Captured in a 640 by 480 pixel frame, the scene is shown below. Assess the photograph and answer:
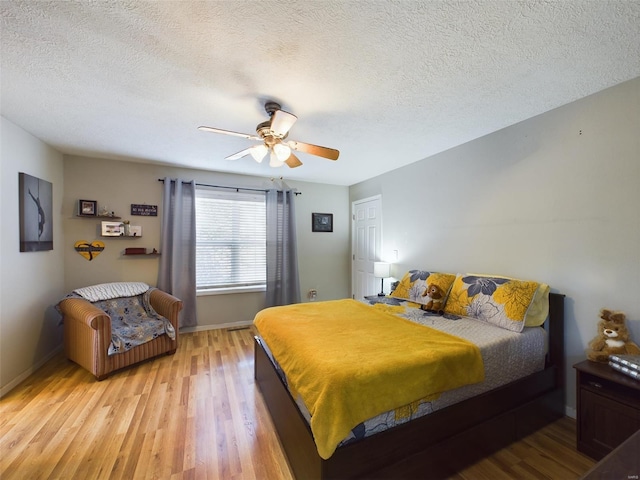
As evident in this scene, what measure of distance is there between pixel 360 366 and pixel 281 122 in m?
1.66

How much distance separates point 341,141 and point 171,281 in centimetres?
296

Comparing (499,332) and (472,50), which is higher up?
(472,50)

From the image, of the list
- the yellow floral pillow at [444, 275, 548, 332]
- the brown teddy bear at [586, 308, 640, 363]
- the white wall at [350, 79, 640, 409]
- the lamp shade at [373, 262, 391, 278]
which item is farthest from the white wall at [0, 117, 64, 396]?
the brown teddy bear at [586, 308, 640, 363]

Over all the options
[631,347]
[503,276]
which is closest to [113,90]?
[503,276]

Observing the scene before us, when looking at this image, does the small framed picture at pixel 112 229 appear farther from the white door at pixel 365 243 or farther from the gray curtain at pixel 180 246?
the white door at pixel 365 243

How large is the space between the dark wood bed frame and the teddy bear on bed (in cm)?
80

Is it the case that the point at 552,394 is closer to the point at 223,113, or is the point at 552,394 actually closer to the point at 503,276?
the point at 503,276

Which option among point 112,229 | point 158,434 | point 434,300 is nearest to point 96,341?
point 158,434

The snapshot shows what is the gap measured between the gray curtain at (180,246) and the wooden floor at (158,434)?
118cm

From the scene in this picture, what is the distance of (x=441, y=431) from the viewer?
1475mm


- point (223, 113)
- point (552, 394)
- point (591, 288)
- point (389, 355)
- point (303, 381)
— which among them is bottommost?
point (552, 394)

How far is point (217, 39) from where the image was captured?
54.5 inches

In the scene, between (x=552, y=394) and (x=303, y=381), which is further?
(x=552, y=394)

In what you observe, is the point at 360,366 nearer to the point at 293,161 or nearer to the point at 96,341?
the point at 293,161
